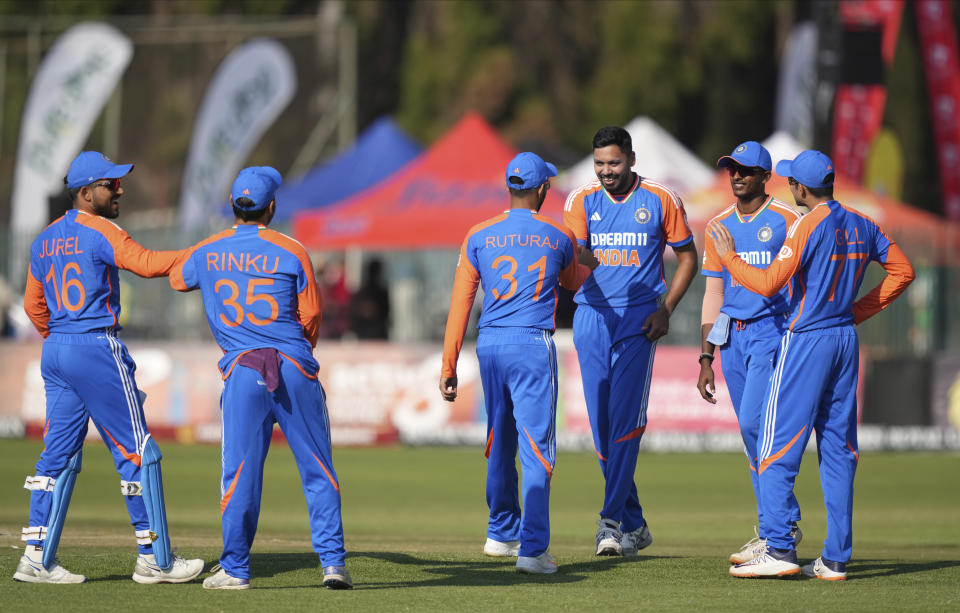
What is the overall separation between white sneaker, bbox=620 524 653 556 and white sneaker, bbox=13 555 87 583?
342cm

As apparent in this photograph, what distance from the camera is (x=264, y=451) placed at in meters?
8.20

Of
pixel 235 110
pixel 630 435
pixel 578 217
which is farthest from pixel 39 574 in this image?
pixel 235 110

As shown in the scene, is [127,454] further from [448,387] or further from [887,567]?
[887,567]

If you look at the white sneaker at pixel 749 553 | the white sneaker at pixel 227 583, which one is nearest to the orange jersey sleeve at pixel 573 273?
the white sneaker at pixel 749 553

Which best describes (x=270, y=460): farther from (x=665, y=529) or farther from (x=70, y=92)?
(x=70, y=92)

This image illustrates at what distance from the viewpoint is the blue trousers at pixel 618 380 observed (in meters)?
9.95

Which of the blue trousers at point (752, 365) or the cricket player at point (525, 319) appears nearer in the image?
the cricket player at point (525, 319)

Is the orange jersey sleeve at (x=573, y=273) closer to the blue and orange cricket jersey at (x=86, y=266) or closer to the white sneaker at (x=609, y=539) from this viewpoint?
the white sneaker at (x=609, y=539)

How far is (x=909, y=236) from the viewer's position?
865 inches

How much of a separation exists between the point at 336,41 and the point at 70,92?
19.6 ft

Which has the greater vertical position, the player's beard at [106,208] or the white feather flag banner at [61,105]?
the white feather flag banner at [61,105]

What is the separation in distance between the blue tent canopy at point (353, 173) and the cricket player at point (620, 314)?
17.5 m

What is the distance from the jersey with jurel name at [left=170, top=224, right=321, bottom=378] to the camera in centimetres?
812

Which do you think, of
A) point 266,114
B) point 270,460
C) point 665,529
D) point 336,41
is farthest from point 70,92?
point 665,529
